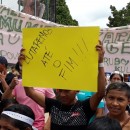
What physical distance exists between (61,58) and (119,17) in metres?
43.8

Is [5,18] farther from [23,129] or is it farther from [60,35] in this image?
[23,129]

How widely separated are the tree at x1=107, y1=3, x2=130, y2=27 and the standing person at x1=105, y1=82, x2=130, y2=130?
42.7m

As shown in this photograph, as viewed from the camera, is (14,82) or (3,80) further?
(3,80)

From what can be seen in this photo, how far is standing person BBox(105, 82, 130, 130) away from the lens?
339 cm

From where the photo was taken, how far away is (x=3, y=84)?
421 cm

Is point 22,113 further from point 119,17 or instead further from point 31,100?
point 119,17

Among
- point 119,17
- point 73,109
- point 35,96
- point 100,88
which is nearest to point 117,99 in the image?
point 100,88

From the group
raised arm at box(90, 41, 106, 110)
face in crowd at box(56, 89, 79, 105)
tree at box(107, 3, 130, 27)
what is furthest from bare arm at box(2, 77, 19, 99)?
tree at box(107, 3, 130, 27)

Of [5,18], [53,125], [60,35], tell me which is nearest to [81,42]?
[60,35]

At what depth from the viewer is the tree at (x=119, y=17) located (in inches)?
1813

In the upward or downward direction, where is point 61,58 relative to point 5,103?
upward

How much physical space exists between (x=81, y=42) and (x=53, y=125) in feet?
2.31

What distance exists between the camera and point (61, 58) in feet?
10.9

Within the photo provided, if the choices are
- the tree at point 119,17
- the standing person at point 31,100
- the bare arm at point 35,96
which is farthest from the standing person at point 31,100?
the tree at point 119,17
